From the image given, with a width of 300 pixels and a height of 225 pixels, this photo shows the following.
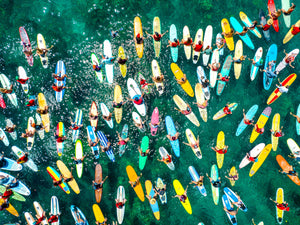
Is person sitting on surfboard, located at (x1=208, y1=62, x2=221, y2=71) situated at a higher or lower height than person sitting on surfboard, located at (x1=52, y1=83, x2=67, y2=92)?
lower

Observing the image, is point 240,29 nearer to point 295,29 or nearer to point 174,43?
point 295,29

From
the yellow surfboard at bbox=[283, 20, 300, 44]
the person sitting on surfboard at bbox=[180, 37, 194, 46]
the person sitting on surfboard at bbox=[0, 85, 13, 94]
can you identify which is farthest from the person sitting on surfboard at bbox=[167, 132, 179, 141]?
the person sitting on surfboard at bbox=[0, 85, 13, 94]

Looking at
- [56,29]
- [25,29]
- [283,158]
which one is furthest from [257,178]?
[25,29]

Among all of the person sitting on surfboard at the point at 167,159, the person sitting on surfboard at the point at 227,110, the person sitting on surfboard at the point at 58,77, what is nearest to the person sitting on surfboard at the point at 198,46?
the person sitting on surfboard at the point at 227,110

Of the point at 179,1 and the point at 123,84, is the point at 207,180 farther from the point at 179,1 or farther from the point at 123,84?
the point at 179,1

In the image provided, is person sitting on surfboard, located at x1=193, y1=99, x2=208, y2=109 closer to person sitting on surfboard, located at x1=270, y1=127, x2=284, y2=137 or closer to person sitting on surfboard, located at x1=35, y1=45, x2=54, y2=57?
person sitting on surfboard, located at x1=270, y1=127, x2=284, y2=137

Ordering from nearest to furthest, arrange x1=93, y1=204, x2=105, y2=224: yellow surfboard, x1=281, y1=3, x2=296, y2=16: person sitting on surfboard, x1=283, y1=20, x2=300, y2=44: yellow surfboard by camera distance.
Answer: x1=281, y1=3, x2=296, y2=16: person sitting on surfboard < x1=283, y1=20, x2=300, y2=44: yellow surfboard < x1=93, y1=204, x2=105, y2=224: yellow surfboard
